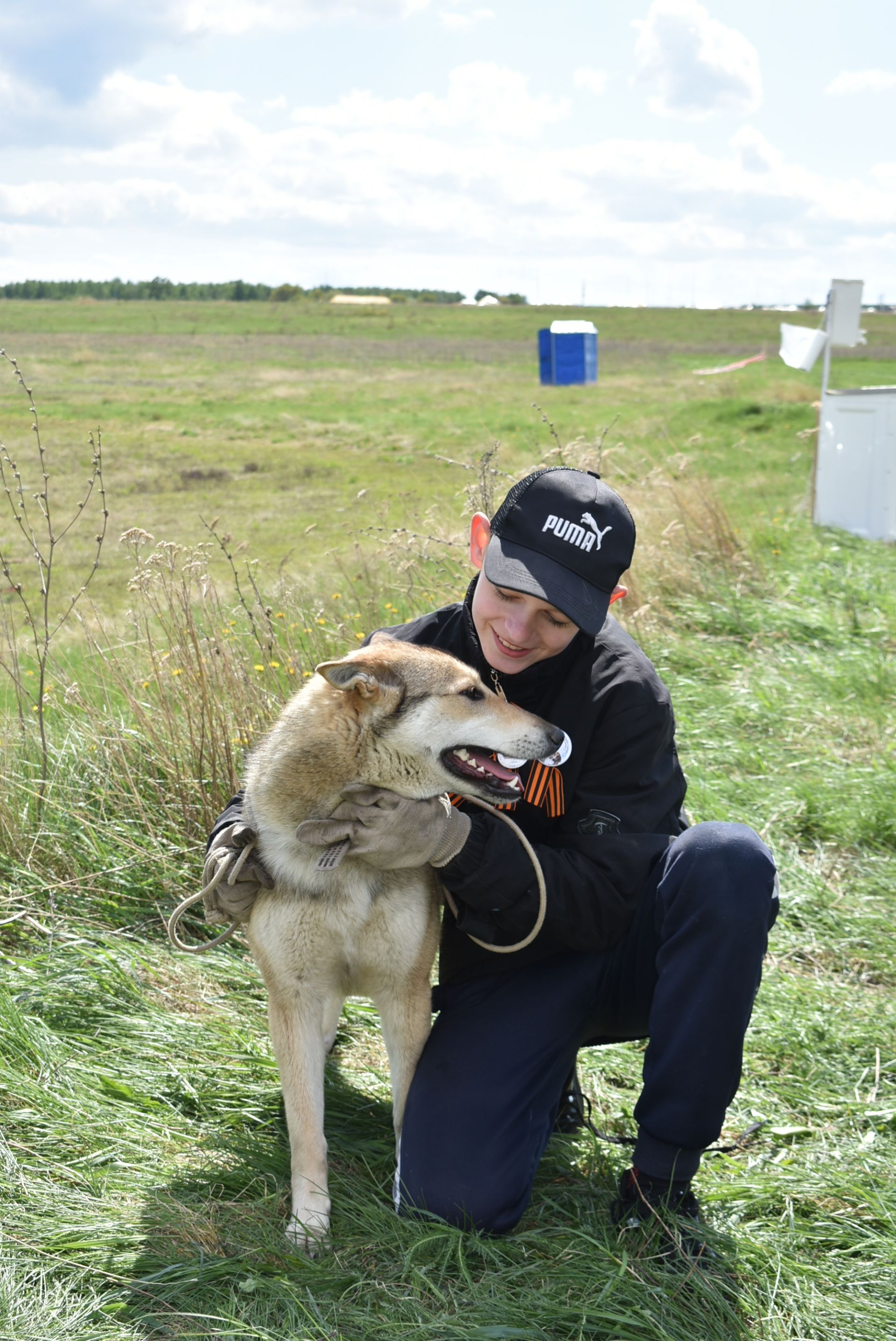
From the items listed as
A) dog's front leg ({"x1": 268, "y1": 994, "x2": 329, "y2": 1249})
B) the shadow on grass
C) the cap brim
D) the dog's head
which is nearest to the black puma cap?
the cap brim

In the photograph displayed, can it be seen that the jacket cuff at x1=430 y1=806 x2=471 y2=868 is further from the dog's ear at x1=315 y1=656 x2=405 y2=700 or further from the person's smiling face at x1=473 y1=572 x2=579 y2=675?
the person's smiling face at x1=473 y1=572 x2=579 y2=675

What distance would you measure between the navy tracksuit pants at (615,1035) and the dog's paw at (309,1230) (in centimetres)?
22

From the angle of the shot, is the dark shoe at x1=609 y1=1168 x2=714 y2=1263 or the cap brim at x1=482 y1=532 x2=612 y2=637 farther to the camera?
the cap brim at x1=482 y1=532 x2=612 y2=637

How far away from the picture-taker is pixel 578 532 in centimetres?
283

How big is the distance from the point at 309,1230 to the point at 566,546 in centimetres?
186

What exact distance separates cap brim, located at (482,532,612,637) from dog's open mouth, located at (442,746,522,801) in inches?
17.4

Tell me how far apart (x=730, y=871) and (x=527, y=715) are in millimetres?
649

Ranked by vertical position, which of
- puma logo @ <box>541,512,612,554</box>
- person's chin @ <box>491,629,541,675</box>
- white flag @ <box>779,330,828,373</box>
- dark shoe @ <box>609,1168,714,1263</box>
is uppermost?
white flag @ <box>779,330,828,373</box>

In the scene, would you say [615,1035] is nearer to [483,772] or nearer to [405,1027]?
[405,1027]

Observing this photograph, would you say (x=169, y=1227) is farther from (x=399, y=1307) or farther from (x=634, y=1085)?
(x=634, y=1085)

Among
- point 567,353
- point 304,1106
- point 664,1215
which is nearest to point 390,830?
point 304,1106

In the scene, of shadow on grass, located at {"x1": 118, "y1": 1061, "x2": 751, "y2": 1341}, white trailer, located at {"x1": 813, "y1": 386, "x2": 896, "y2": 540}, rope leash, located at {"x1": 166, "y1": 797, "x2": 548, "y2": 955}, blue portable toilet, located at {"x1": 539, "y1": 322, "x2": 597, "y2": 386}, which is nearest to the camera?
shadow on grass, located at {"x1": 118, "y1": 1061, "x2": 751, "y2": 1341}

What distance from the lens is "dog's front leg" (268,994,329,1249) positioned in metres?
2.64

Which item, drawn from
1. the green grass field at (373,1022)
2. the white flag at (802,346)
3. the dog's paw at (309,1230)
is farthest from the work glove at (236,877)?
the white flag at (802,346)
